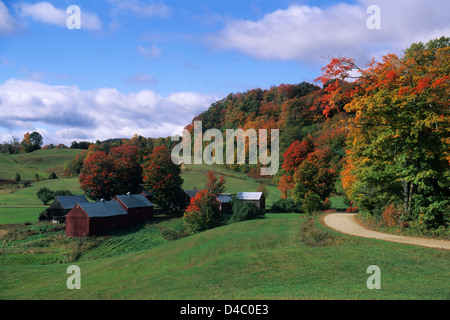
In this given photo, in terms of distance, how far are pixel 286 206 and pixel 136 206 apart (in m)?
24.0

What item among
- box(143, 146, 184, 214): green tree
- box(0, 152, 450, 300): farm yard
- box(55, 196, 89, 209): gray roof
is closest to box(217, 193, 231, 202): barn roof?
box(143, 146, 184, 214): green tree

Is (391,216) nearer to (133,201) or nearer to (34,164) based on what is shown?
(133,201)

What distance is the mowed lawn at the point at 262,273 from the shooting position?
12055mm

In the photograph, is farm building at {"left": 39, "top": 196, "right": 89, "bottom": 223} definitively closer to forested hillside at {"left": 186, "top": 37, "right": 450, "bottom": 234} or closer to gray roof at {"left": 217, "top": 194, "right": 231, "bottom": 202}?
gray roof at {"left": 217, "top": 194, "right": 231, "bottom": 202}

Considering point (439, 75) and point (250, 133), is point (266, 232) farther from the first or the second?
point (250, 133)

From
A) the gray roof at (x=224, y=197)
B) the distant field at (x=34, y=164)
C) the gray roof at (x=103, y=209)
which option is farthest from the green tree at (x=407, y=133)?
the distant field at (x=34, y=164)

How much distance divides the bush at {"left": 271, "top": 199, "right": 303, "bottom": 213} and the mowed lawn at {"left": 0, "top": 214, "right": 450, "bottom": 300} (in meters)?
29.8

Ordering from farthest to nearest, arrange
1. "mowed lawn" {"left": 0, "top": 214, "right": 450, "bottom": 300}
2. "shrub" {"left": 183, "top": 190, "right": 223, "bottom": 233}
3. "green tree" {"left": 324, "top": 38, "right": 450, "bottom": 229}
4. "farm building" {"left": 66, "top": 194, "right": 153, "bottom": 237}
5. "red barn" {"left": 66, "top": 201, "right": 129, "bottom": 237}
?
"farm building" {"left": 66, "top": 194, "right": 153, "bottom": 237}
"red barn" {"left": 66, "top": 201, "right": 129, "bottom": 237}
"shrub" {"left": 183, "top": 190, "right": 223, "bottom": 233}
"green tree" {"left": 324, "top": 38, "right": 450, "bottom": 229}
"mowed lawn" {"left": 0, "top": 214, "right": 450, "bottom": 300}

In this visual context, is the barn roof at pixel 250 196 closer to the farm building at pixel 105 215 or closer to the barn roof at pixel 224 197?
the barn roof at pixel 224 197

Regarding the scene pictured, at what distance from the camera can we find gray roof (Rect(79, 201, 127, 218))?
46234mm
